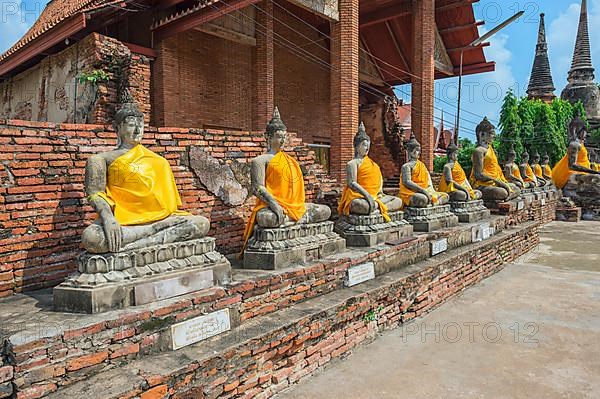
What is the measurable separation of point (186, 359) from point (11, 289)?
1.89 metres

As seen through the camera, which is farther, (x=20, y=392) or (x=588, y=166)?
(x=588, y=166)

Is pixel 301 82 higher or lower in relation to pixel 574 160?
higher

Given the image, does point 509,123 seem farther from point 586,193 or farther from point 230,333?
point 230,333

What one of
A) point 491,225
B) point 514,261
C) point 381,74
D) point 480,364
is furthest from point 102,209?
point 381,74

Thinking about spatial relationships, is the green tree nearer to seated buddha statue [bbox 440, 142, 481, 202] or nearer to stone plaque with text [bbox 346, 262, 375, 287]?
seated buddha statue [bbox 440, 142, 481, 202]

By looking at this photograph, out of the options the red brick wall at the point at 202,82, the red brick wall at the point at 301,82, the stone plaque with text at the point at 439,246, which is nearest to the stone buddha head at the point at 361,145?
the stone plaque with text at the point at 439,246

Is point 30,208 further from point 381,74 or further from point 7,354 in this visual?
point 381,74

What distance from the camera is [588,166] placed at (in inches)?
635

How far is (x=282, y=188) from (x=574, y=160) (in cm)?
1491

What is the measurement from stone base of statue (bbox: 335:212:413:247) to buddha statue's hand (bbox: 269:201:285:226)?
1453 millimetres

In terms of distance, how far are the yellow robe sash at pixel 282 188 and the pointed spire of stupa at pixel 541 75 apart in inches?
1221

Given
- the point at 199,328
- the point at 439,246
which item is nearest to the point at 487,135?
the point at 439,246

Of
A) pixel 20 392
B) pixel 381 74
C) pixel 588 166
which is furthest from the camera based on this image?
pixel 381 74

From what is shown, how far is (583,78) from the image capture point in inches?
1171
